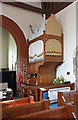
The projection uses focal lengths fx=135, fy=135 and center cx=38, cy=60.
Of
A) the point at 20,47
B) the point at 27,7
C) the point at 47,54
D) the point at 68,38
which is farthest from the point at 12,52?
the point at 68,38

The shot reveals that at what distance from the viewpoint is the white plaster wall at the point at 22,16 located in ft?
27.0

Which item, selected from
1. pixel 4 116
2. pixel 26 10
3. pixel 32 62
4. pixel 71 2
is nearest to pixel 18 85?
pixel 32 62

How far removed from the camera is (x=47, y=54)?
7.02 m

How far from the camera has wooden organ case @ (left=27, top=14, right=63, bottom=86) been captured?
279 inches

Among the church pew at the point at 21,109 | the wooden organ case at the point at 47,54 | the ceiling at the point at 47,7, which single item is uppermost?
the ceiling at the point at 47,7

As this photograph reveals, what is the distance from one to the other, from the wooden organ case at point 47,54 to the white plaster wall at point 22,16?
4.42 feet

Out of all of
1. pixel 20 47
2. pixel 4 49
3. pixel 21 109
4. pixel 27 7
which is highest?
pixel 27 7

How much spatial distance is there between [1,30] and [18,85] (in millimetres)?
6008

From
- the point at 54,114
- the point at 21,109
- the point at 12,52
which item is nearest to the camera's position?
the point at 54,114

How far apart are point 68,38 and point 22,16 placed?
3.38 m

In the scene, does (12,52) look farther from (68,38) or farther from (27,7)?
(68,38)

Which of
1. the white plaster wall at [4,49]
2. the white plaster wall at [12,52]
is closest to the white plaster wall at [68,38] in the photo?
the white plaster wall at [12,52]

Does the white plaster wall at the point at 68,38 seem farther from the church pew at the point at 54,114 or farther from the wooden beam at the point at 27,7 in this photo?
the church pew at the point at 54,114

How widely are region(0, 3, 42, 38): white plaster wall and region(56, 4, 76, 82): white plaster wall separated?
2.10m
